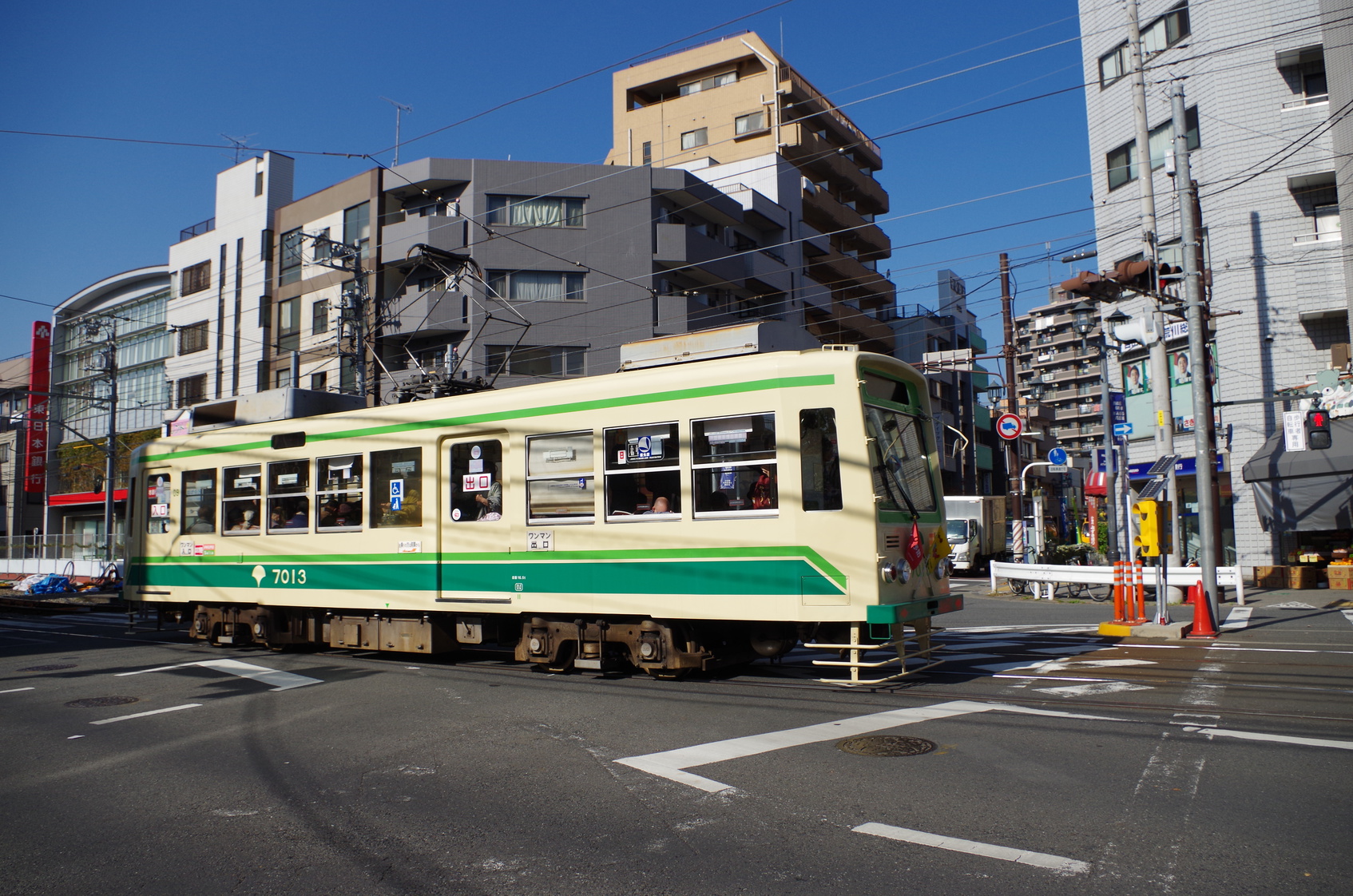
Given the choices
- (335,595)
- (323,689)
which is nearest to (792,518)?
(323,689)

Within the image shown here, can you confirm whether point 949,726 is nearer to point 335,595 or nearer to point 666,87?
point 335,595

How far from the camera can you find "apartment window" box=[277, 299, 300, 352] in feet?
142

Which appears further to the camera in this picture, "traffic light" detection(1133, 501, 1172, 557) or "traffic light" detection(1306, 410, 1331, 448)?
"traffic light" detection(1306, 410, 1331, 448)

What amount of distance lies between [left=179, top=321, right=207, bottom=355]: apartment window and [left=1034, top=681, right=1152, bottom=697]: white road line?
48.8 m

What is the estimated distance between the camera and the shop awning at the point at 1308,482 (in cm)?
2109

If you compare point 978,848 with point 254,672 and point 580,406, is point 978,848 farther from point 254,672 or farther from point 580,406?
point 254,672

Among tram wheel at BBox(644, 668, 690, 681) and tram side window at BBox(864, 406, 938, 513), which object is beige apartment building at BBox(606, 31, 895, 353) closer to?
tram side window at BBox(864, 406, 938, 513)

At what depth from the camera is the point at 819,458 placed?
28.3 ft

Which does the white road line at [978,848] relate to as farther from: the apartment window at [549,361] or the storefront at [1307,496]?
the apartment window at [549,361]

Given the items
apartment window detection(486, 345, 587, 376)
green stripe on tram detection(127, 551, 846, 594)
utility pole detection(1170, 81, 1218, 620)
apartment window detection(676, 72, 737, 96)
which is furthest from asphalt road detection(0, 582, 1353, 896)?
apartment window detection(676, 72, 737, 96)

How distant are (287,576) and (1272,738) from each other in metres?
11.3

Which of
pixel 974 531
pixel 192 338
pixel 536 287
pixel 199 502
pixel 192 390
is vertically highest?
pixel 192 338

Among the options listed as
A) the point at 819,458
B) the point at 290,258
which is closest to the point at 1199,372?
the point at 819,458

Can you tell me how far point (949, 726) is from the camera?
700 cm
